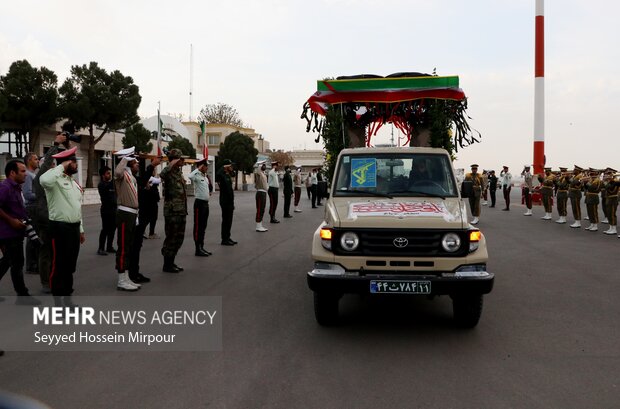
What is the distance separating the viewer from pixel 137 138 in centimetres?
3956

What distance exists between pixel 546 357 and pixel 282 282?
412 cm

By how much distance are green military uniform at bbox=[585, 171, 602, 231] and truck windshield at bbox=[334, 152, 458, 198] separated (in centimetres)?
1069

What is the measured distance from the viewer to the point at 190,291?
701 cm

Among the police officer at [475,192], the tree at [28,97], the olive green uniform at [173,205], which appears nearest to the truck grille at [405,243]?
the olive green uniform at [173,205]

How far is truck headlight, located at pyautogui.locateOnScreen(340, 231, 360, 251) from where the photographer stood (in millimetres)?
5023

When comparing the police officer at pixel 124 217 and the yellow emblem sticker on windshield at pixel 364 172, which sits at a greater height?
the yellow emblem sticker on windshield at pixel 364 172

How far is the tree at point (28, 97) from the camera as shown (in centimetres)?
2844

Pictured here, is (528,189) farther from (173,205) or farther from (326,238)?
(326,238)

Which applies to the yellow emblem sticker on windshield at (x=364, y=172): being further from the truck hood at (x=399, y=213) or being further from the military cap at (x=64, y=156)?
the military cap at (x=64, y=156)

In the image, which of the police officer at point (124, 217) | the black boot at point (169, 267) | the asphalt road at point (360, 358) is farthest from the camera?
the black boot at point (169, 267)

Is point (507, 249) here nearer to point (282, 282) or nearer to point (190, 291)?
point (282, 282)

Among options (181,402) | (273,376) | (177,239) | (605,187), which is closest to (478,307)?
(273,376)

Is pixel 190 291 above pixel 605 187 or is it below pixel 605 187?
below

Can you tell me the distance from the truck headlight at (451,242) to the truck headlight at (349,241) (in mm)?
862
